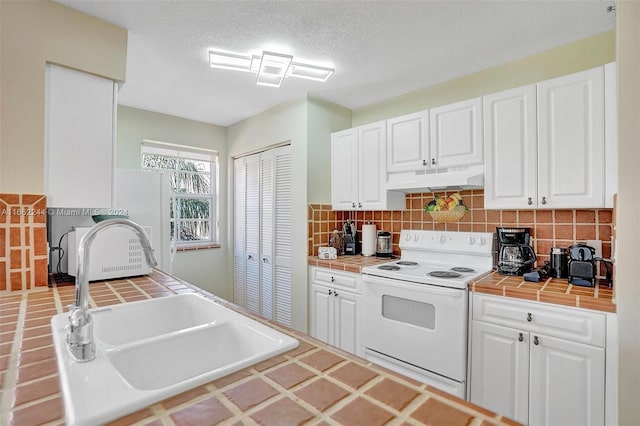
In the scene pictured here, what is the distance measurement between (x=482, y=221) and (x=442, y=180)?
50 centimetres

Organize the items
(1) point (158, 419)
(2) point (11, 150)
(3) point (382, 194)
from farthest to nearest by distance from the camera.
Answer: (3) point (382, 194), (2) point (11, 150), (1) point (158, 419)

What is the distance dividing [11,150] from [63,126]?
25 centimetres

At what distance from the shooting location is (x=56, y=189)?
1658 mm

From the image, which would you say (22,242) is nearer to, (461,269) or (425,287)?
(425,287)

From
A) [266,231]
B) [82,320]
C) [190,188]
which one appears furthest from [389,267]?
[190,188]

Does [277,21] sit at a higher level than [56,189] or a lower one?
higher

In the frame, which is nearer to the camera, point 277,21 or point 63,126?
point 63,126

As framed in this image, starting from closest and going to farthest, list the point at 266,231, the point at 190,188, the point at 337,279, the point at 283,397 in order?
the point at 283,397 → the point at 337,279 → the point at 266,231 → the point at 190,188

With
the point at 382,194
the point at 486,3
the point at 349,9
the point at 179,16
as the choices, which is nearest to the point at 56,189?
the point at 179,16

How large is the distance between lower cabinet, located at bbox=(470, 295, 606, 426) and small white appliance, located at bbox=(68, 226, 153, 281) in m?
2.06

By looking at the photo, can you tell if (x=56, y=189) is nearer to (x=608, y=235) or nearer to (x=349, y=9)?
(x=349, y=9)

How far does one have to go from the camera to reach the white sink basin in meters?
0.62

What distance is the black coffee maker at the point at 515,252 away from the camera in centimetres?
203

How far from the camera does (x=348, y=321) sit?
8.20 ft
